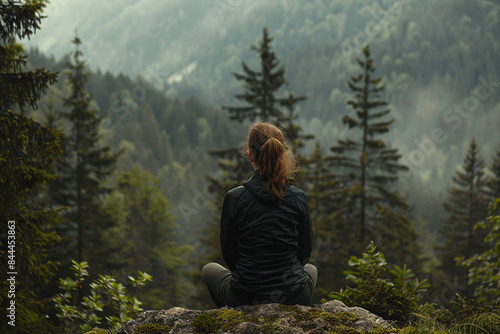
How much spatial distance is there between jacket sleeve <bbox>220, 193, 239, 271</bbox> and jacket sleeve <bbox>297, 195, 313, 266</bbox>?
0.53 metres

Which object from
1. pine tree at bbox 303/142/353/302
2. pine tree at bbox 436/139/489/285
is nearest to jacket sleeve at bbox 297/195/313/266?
pine tree at bbox 303/142/353/302

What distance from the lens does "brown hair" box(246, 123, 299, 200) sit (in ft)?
10.9

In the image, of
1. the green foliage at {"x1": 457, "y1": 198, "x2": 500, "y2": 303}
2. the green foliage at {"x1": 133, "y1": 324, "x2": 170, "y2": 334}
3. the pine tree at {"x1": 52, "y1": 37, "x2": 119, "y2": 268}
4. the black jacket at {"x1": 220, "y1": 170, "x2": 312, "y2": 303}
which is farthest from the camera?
the pine tree at {"x1": 52, "y1": 37, "x2": 119, "y2": 268}

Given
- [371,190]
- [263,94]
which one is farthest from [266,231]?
[371,190]

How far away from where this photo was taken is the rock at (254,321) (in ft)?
9.36

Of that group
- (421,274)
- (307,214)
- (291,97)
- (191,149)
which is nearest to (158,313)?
(307,214)

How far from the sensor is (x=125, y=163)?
81.1 m

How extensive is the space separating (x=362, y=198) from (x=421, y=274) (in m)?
6.38

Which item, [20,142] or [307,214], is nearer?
[307,214]

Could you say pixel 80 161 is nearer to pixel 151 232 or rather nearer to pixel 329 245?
pixel 329 245

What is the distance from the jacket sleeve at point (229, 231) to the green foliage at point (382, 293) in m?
1.23

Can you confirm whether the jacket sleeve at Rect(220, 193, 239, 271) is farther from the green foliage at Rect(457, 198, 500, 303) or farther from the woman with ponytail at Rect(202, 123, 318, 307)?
the green foliage at Rect(457, 198, 500, 303)

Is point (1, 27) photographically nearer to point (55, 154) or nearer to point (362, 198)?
point (55, 154)

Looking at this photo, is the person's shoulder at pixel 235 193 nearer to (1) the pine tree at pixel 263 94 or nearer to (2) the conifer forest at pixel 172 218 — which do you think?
(2) the conifer forest at pixel 172 218
